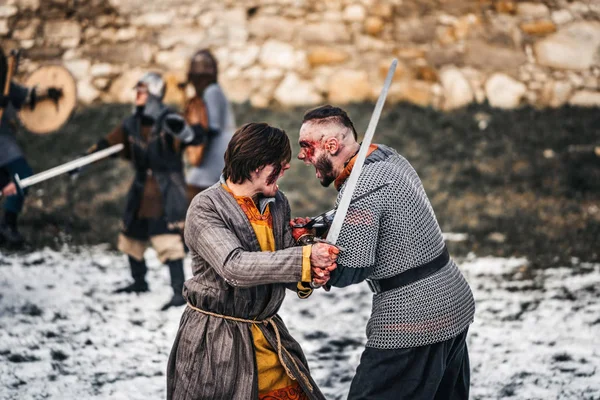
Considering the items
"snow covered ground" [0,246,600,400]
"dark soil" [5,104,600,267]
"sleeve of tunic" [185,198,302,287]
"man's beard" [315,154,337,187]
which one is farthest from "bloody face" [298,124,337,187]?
"dark soil" [5,104,600,267]

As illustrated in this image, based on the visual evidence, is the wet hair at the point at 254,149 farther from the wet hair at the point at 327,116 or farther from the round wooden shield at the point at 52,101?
the round wooden shield at the point at 52,101

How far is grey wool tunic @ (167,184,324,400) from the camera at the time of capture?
2.30 m

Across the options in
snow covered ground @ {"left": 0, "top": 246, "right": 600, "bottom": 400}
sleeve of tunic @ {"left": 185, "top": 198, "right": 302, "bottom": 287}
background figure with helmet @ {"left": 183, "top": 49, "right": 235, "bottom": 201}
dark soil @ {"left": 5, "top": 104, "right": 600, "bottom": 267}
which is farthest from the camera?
dark soil @ {"left": 5, "top": 104, "right": 600, "bottom": 267}

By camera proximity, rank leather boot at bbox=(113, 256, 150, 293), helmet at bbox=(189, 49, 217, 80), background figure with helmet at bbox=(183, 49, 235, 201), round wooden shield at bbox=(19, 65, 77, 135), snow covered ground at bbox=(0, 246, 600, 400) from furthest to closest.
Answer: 1. helmet at bbox=(189, 49, 217, 80)
2. background figure with helmet at bbox=(183, 49, 235, 201)
3. leather boot at bbox=(113, 256, 150, 293)
4. round wooden shield at bbox=(19, 65, 77, 135)
5. snow covered ground at bbox=(0, 246, 600, 400)

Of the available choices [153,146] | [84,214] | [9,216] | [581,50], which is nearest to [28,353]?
[153,146]

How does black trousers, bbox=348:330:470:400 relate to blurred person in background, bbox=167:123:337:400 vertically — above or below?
below

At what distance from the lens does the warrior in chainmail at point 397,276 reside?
238cm

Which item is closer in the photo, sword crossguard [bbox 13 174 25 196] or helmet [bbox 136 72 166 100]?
sword crossguard [bbox 13 174 25 196]

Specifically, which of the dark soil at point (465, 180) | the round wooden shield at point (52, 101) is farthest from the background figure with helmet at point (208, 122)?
the dark soil at point (465, 180)

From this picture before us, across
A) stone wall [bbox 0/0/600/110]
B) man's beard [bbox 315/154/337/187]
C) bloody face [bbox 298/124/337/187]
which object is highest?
bloody face [bbox 298/124/337/187]

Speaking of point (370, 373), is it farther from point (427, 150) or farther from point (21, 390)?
point (427, 150)

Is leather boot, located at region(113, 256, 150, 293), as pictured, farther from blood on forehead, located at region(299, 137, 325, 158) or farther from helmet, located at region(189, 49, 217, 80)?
blood on forehead, located at region(299, 137, 325, 158)

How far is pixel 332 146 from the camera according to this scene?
2.45 m

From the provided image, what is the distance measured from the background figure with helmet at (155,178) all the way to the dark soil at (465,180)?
165 cm
